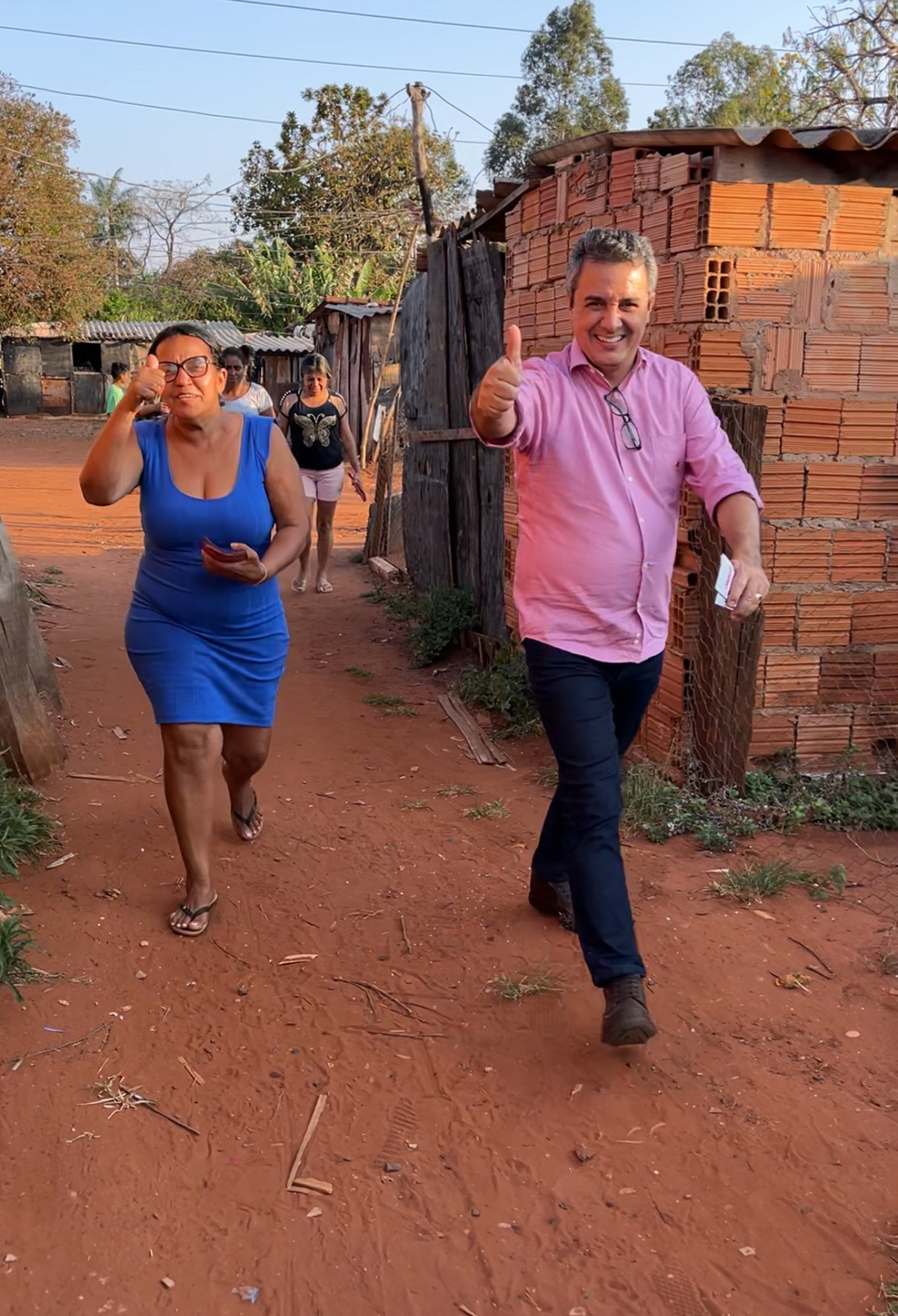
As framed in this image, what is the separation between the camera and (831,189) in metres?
4.64

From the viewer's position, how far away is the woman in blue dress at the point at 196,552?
3.43 metres

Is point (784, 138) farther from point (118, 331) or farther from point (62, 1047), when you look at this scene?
point (118, 331)

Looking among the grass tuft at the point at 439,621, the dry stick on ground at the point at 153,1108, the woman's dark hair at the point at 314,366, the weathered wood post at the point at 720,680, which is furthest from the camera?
the woman's dark hair at the point at 314,366

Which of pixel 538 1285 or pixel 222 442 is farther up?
pixel 222 442

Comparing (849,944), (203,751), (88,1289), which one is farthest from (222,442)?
(849,944)

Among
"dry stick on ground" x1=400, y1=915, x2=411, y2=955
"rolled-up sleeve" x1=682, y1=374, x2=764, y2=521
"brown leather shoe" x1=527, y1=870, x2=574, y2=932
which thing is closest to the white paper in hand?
"rolled-up sleeve" x1=682, y1=374, x2=764, y2=521

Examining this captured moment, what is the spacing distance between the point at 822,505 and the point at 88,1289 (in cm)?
405

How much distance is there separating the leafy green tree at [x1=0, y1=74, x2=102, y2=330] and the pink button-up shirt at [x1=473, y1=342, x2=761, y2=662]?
30.3 meters

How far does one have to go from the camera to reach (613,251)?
2.79m

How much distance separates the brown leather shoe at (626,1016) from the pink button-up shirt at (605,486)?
34.2 inches

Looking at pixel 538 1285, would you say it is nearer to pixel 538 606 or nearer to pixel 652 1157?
pixel 652 1157

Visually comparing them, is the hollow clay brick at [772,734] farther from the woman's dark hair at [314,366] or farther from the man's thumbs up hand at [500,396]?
the woman's dark hair at [314,366]

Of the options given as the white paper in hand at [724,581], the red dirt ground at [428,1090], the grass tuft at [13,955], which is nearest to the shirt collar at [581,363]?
the white paper in hand at [724,581]

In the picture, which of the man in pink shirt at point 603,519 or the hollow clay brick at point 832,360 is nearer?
the man in pink shirt at point 603,519
